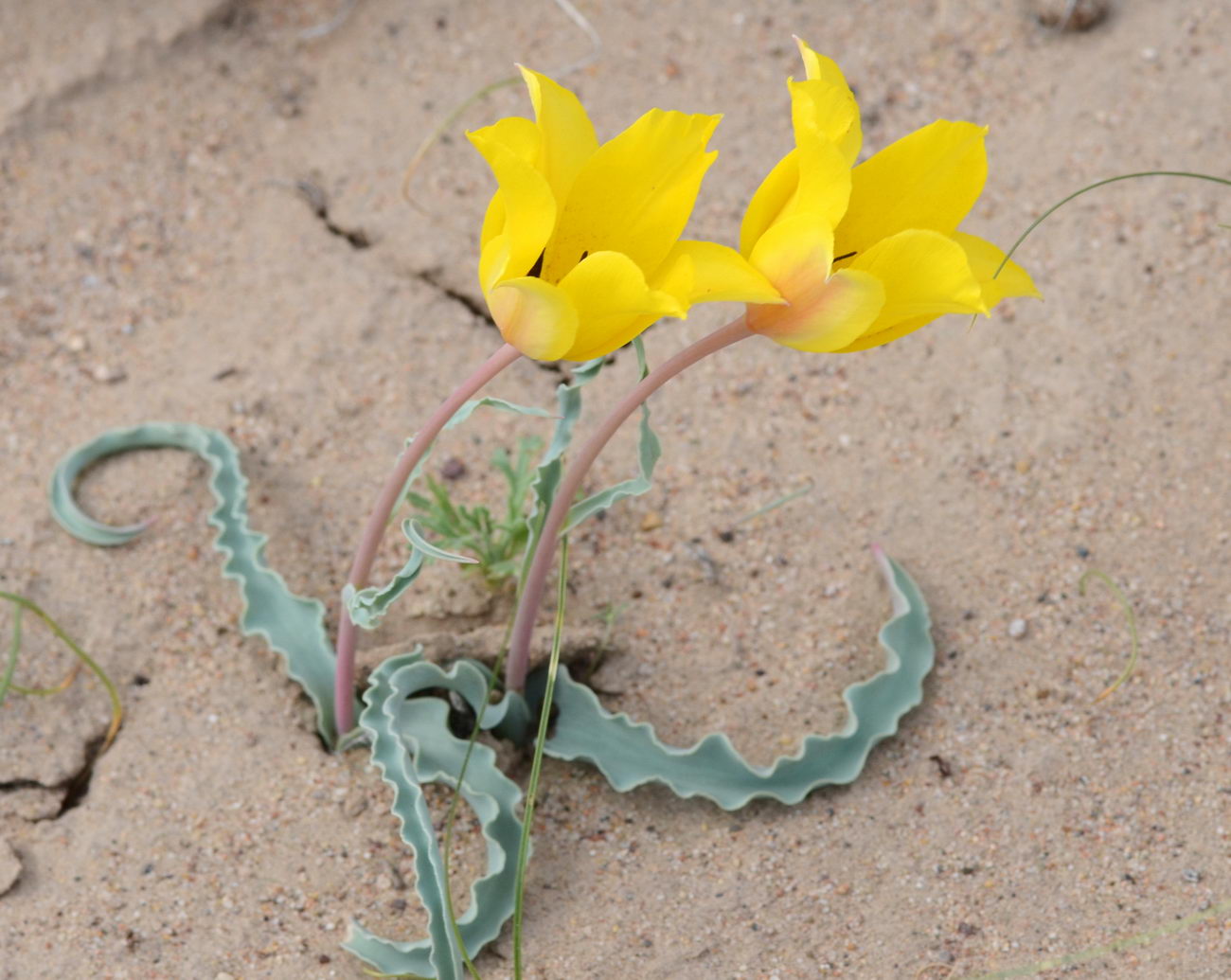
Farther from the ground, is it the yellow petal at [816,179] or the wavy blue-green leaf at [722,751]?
the yellow petal at [816,179]

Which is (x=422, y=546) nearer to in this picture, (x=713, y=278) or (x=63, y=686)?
(x=713, y=278)

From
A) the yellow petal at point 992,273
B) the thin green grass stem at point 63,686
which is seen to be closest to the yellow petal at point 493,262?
the yellow petal at point 992,273

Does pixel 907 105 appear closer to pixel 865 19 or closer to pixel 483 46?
pixel 865 19

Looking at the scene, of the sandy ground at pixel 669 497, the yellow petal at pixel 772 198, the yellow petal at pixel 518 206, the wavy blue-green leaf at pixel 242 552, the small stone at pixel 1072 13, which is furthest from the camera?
the small stone at pixel 1072 13

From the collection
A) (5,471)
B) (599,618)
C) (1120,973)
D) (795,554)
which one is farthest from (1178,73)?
(5,471)

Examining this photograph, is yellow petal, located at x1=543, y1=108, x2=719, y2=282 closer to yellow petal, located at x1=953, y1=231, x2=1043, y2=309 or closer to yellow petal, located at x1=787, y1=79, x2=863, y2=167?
yellow petal, located at x1=787, y1=79, x2=863, y2=167

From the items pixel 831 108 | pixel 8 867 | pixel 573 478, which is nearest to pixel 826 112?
pixel 831 108

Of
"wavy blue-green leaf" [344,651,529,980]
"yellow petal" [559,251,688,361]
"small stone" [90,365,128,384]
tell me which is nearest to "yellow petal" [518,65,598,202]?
"yellow petal" [559,251,688,361]

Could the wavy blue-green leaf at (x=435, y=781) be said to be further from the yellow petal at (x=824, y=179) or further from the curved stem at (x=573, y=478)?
the yellow petal at (x=824, y=179)
